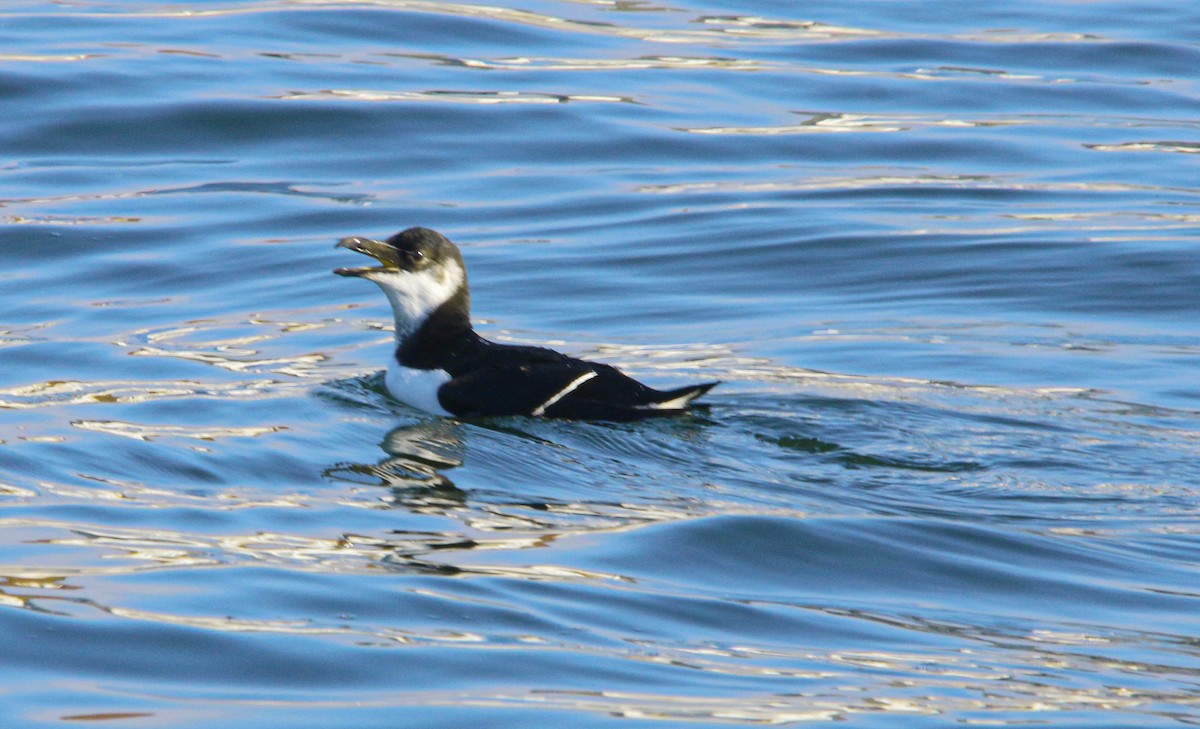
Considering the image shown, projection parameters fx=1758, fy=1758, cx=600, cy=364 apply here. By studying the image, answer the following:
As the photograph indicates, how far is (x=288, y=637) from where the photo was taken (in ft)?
15.6

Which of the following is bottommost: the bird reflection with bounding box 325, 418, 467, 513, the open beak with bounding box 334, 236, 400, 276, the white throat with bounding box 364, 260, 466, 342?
the bird reflection with bounding box 325, 418, 467, 513

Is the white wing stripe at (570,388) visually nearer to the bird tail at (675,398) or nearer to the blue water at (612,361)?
the blue water at (612,361)

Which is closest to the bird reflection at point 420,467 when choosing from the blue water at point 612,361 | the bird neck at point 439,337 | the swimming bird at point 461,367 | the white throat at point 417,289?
the blue water at point 612,361

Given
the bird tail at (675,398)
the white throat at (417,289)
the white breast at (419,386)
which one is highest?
the white throat at (417,289)

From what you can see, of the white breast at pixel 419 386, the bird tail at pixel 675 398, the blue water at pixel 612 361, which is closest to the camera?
the blue water at pixel 612 361

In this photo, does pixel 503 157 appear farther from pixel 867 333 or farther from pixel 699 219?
pixel 867 333

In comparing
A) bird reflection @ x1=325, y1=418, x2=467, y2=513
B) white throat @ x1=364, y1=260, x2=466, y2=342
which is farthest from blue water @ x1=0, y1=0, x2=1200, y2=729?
white throat @ x1=364, y1=260, x2=466, y2=342

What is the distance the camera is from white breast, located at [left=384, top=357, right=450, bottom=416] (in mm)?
7969

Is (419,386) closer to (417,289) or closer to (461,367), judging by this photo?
(461,367)

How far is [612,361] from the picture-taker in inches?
365

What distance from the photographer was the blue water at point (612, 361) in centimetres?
473

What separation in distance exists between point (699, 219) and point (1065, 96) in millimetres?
5165

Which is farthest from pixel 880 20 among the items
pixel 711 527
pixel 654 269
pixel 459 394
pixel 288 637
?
pixel 288 637

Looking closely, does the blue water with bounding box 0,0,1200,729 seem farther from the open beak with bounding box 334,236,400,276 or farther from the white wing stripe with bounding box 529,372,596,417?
the open beak with bounding box 334,236,400,276
